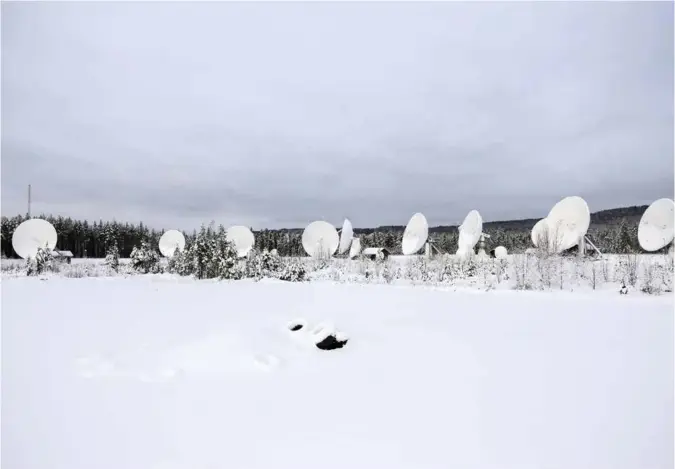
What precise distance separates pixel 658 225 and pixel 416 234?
12.1 meters

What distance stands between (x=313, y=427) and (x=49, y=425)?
6.84ft

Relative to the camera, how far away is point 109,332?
5.51m

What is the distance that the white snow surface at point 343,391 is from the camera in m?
2.71

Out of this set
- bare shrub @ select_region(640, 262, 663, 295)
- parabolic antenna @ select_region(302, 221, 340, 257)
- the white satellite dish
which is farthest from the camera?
the white satellite dish

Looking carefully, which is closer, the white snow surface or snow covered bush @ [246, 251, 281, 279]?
the white snow surface

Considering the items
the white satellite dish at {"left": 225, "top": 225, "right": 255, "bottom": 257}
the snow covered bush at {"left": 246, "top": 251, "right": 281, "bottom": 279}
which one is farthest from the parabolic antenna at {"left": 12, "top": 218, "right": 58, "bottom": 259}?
the snow covered bush at {"left": 246, "top": 251, "right": 281, "bottom": 279}

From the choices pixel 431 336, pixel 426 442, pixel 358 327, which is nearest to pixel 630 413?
pixel 426 442

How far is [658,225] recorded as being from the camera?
18438 millimetres

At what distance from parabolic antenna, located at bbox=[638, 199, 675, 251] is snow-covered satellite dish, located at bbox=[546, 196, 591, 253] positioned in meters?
4.03

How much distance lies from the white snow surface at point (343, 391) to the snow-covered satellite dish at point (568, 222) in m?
11.7

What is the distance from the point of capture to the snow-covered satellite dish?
16.8 meters

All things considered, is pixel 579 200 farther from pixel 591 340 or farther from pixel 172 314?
pixel 172 314

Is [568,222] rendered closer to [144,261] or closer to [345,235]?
[345,235]

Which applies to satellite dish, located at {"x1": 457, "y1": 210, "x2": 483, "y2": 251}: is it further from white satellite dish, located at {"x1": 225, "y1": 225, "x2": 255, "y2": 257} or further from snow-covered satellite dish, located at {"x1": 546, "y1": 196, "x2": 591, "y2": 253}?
white satellite dish, located at {"x1": 225, "y1": 225, "x2": 255, "y2": 257}
